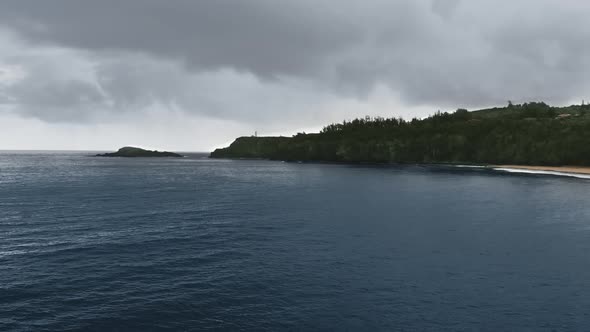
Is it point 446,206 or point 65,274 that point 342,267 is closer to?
point 65,274

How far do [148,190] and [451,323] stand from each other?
9140 cm

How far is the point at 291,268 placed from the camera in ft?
123

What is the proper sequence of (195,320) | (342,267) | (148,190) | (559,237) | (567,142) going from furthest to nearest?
(567,142) → (148,190) → (559,237) → (342,267) → (195,320)

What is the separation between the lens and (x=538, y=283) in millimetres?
33812

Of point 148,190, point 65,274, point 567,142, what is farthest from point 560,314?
point 567,142

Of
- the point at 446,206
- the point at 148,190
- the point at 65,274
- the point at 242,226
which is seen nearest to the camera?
the point at 65,274

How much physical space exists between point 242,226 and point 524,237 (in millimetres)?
→ 38522

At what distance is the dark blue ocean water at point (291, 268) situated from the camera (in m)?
26.7

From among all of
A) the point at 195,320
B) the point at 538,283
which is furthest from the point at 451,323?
the point at 195,320

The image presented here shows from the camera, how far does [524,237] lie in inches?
2034

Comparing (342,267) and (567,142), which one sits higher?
(567,142)

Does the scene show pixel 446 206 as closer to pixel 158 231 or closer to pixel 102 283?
pixel 158 231

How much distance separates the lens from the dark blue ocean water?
26.7 m

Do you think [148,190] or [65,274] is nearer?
[65,274]
